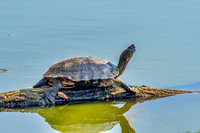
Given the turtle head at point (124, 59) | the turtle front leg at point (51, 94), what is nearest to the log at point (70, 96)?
the turtle front leg at point (51, 94)

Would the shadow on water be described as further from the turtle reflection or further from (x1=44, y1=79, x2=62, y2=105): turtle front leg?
(x1=44, y1=79, x2=62, y2=105): turtle front leg

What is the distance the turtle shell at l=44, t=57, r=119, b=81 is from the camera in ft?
31.1

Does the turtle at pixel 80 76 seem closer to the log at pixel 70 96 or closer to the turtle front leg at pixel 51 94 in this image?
the turtle front leg at pixel 51 94

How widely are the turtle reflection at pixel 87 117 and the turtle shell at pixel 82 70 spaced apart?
628 mm

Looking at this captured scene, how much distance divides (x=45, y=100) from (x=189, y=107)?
9.64 ft

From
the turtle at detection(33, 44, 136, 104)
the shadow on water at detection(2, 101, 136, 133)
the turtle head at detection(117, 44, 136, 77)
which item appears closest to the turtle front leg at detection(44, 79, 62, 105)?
the turtle at detection(33, 44, 136, 104)

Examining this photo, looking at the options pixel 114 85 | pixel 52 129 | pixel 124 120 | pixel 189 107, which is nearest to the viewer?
pixel 52 129

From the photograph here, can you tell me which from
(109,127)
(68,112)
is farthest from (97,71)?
(109,127)

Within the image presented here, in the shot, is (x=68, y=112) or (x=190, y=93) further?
(x=190, y=93)

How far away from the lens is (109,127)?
8148 mm

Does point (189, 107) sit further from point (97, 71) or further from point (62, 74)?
point (62, 74)

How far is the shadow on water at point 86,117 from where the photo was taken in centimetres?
808

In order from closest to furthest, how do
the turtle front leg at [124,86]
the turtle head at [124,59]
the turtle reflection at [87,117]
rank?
1. the turtle reflection at [87,117]
2. the turtle front leg at [124,86]
3. the turtle head at [124,59]

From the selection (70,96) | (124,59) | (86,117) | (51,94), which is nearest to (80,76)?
(70,96)
